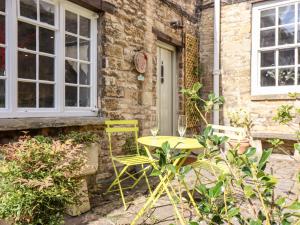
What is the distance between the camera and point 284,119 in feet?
7.25

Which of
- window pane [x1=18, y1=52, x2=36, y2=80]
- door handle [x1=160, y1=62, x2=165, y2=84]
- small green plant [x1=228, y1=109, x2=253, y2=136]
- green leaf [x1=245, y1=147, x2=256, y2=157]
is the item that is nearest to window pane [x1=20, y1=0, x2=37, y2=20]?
window pane [x1=18, y1=52, x2=36, y2=80]

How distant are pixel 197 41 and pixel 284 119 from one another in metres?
5.69

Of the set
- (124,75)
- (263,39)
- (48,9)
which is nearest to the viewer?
(48,9)

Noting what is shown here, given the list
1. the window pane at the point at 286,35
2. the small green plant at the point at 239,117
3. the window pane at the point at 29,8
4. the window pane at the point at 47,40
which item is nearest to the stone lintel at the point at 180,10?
the window pane at the point at 286,35

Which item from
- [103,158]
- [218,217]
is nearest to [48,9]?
[103,158]

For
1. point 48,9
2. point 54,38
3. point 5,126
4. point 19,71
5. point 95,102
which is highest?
point 48,9

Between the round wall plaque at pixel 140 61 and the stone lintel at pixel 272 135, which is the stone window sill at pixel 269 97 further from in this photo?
the round wall plaque at pixel 140 61

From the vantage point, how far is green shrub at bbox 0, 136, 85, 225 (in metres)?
2.17

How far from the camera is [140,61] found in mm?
Result: 5117

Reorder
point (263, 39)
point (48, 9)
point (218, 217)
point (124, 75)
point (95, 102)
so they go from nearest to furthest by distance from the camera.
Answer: point (218, 217) → point (48, 9) → point (95, 102) → point (124, 75) → point (263, 39)

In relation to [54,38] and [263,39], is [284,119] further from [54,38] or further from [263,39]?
[263,39]

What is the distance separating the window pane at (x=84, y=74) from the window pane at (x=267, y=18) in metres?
4.59

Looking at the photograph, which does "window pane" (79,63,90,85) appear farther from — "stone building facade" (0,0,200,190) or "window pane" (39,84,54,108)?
"window pane" (39,84,54,108)

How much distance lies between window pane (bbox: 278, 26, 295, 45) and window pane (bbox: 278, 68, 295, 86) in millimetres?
632
